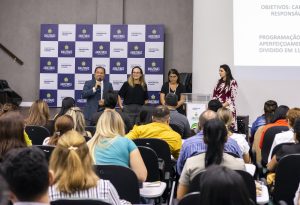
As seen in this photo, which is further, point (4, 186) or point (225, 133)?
point (225, 133)

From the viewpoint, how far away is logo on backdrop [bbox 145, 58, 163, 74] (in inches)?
386

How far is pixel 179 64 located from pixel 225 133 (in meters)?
7.41

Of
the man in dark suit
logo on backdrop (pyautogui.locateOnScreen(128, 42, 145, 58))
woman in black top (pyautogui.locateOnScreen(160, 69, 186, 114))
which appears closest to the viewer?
the man in dark suit

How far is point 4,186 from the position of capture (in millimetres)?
987

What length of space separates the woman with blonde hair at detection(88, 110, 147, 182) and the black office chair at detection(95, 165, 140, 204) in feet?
1.01

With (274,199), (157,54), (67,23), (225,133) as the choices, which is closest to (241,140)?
(274,199)

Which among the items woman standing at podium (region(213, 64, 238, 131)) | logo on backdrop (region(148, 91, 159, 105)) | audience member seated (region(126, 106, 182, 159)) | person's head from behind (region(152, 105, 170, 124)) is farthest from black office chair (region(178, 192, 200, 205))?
logo on backdrop (region(148, 91, 159, 105))

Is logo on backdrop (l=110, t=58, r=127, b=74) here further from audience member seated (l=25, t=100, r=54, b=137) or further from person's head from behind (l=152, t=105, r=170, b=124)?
person's head from behind (l=152, t=105, r=170, b=124)

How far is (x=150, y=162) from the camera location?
157 inches

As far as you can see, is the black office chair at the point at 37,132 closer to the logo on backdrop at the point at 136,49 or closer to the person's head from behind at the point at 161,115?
the person's head from behind at the point at 161,115

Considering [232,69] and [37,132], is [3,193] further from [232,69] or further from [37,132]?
[232,69]

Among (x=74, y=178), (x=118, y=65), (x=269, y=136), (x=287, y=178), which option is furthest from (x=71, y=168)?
(x=118, y=65)

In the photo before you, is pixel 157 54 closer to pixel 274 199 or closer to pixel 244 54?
pixel 244 54

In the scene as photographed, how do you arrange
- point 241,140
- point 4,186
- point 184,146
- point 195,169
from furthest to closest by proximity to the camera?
point 241,140 < point 184,146 < point 195,169 < point 4,186
